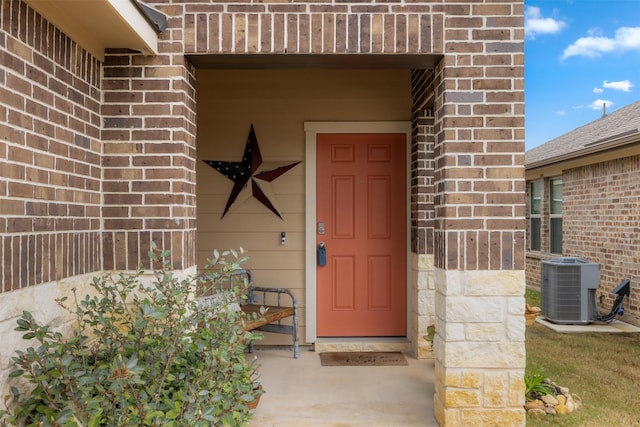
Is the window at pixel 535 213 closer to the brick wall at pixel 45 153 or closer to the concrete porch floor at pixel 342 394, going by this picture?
the concrete porch floor at pixel 342 394

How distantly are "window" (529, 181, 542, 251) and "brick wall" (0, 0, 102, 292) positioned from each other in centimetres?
854

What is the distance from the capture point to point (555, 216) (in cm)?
873

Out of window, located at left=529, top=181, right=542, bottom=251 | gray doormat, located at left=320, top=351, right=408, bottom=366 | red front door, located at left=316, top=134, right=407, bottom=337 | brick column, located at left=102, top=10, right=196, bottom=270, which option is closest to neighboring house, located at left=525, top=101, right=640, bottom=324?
window, located at left=529, top=181, right=542, bottom=251

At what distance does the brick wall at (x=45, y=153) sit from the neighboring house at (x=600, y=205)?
5897 millimetres

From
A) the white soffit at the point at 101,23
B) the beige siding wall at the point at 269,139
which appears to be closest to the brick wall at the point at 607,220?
the beige siding wall at the point at 269,139

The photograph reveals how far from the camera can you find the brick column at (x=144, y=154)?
283 cm

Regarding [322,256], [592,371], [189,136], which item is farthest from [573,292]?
[189,136]

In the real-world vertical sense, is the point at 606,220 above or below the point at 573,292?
above

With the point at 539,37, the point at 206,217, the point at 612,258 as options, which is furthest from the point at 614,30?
the point at 206,217

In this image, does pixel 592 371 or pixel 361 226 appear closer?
pixel 592 371

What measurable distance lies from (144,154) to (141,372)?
4.32 ft

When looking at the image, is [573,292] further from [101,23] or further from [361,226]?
[101,23]

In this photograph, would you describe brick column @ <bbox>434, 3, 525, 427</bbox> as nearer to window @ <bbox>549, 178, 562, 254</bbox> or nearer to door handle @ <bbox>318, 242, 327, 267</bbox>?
door handle @ <bbox>318, 242, 327, 267</bbox>

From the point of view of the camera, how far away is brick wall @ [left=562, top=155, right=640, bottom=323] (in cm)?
634
